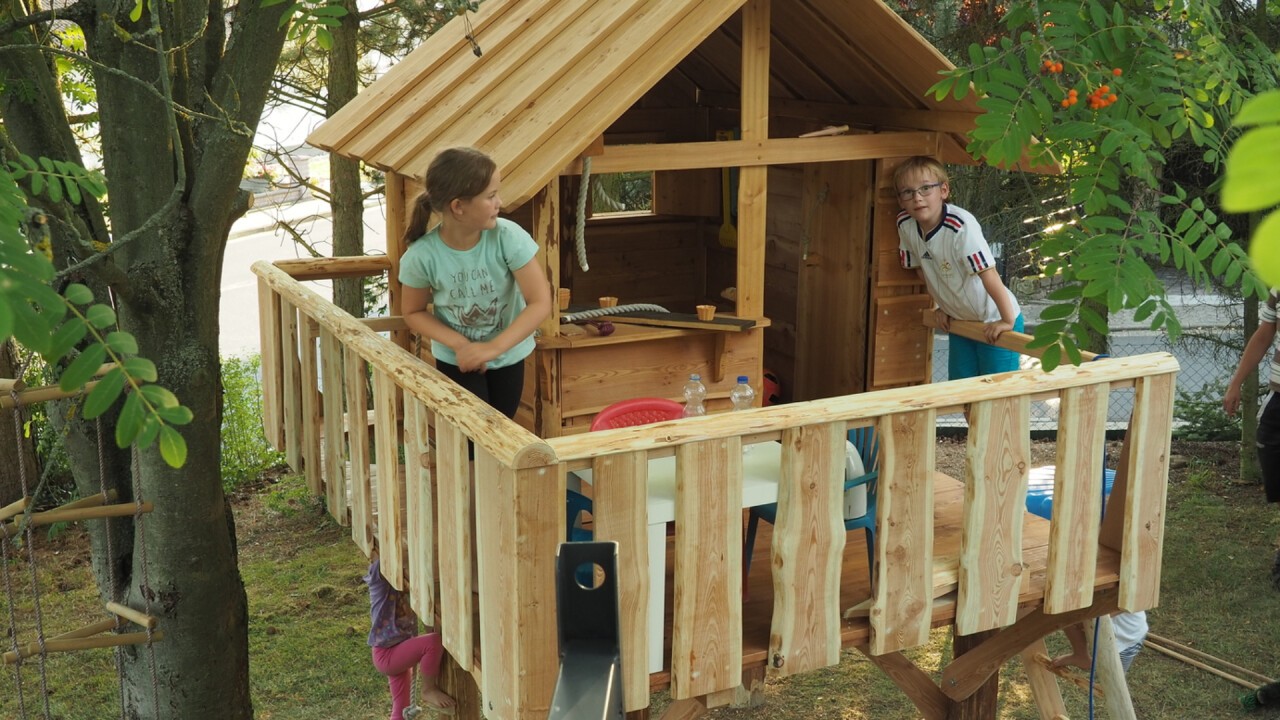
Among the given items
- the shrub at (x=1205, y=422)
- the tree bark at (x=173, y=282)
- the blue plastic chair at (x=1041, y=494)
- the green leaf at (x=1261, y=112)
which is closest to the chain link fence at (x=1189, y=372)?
the shrub at (x=1205, y=422)

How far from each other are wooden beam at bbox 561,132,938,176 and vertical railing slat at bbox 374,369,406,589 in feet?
4.07

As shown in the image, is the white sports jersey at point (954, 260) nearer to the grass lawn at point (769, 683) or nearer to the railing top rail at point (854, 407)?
the railing top rail at point (854, 407)

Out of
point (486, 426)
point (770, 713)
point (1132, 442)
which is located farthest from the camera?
A: point (770, 713)

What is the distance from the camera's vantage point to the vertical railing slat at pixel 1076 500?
175 inches

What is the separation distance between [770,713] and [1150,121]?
474cm

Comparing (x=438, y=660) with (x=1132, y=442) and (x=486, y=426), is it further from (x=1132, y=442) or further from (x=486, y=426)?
(x=1132, y=442)

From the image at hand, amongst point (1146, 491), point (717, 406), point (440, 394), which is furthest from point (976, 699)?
point (440, 394)

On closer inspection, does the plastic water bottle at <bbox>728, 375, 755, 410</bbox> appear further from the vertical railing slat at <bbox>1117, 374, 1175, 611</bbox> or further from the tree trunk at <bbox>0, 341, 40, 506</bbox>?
the tree trunk at <bbox>0, 341, 40, 506</bbox>

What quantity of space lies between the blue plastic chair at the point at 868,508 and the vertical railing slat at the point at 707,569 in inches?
19.7

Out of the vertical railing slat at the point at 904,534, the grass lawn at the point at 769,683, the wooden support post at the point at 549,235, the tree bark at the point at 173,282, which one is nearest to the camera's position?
the vertical railing slat at the point at 904,534

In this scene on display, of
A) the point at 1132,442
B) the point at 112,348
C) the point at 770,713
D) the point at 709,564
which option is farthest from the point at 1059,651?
the point at 112,348

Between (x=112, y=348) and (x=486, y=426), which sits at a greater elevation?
(x=112, y=348)

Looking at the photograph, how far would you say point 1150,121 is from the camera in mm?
4102

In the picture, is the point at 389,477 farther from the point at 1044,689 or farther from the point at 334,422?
the point at 1044,689
